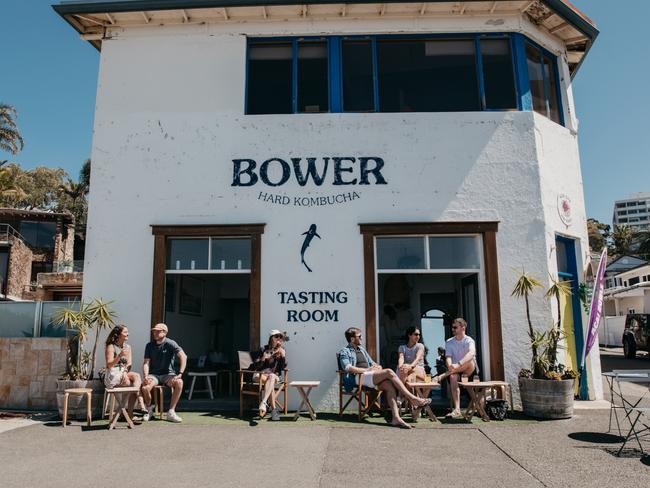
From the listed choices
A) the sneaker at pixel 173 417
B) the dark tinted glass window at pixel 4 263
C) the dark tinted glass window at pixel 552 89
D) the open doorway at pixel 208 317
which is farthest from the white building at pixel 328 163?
the dark tinted glass window at pixel 4 263

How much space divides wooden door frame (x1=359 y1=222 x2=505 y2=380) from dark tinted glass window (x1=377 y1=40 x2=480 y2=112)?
2.06 m

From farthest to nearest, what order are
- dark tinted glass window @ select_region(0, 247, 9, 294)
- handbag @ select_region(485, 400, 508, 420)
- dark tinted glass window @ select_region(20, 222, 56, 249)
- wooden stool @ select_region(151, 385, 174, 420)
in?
dark tinted glass window @ select_region(20, 222, 56, 249), dark tinted glass window @ select_region(0, 247, 9, 294), wooden stool @ select_region(151, 385, 174, 420), handbag @ select_region(485, 400, 508, 420)

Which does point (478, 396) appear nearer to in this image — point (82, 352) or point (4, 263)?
point (82, 352)

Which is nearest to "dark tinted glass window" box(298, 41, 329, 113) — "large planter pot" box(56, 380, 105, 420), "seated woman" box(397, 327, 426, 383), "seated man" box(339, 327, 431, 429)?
"seated man" box(339, 327, 431, 429)

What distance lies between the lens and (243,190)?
860 cm

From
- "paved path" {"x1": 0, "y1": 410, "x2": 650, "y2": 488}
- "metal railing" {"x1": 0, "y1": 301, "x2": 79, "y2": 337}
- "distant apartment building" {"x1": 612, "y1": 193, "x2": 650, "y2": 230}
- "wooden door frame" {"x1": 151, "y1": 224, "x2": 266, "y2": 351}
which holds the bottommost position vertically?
"paved path" {"x1": 0, "y1": 410, "x2": 650, "y2": 488}

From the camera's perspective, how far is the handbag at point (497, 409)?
23.4ft

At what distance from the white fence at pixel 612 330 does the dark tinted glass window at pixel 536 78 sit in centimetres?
2231

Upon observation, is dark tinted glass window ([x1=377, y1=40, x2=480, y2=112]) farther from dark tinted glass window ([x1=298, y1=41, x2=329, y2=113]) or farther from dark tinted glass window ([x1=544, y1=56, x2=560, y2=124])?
dark tinted glass window ([x1=544, y1=56, x2=560, y2=124])

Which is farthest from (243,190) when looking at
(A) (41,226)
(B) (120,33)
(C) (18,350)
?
(A) (41,226)

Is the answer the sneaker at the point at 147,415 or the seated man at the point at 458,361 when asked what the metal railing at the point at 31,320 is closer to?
the sneaker at the point at 147,415

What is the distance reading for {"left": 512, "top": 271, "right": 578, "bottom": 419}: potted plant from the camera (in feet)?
23.5

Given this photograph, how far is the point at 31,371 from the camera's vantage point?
27.5ft

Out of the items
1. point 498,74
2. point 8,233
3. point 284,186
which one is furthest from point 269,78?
point 8,233
